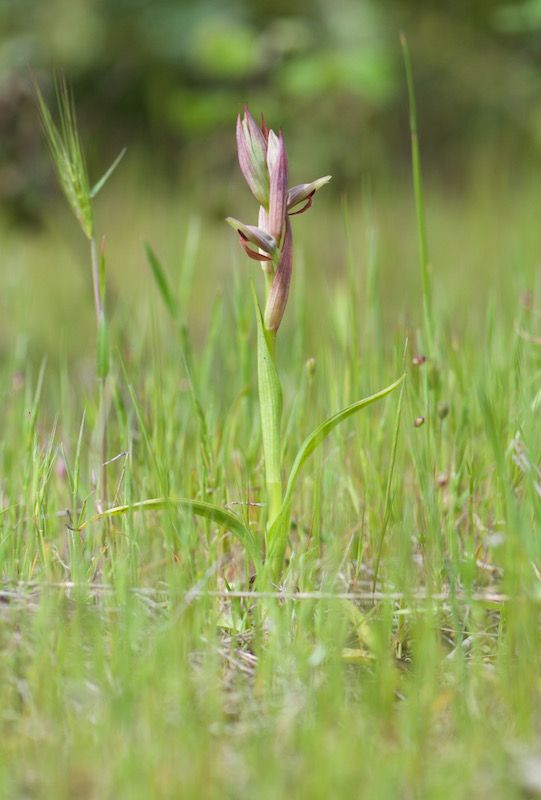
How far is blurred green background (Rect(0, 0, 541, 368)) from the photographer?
9.98ft

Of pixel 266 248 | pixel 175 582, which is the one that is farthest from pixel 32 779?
pixel 266 248

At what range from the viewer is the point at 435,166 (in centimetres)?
540

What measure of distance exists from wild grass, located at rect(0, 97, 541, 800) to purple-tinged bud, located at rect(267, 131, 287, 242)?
0.72 feet

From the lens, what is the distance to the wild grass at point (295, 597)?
2.71 feet

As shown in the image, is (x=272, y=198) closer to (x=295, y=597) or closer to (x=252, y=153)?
(x=252, y=153)

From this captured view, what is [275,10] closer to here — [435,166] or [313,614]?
[435,166]

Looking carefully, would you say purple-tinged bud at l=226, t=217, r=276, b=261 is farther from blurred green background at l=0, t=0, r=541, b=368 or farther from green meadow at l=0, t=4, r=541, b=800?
blurred green background at l=0, t=0, r=541, b=368

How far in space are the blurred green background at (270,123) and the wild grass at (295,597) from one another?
83 cm

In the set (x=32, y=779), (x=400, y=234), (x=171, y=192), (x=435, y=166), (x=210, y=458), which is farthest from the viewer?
(x=435, y=166)

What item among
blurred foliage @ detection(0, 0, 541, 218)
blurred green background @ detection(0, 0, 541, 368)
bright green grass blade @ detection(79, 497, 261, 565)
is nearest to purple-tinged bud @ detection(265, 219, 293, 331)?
bright green grass blade @ detection(79, 497, 261, 565)

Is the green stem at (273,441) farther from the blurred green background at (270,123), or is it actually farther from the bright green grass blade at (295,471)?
the blurred green background at (270,123)

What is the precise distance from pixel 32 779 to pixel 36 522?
40 cm

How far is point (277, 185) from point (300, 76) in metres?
2.45

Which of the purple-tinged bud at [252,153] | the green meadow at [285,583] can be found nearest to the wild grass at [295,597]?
the green meadow at [285,583]
